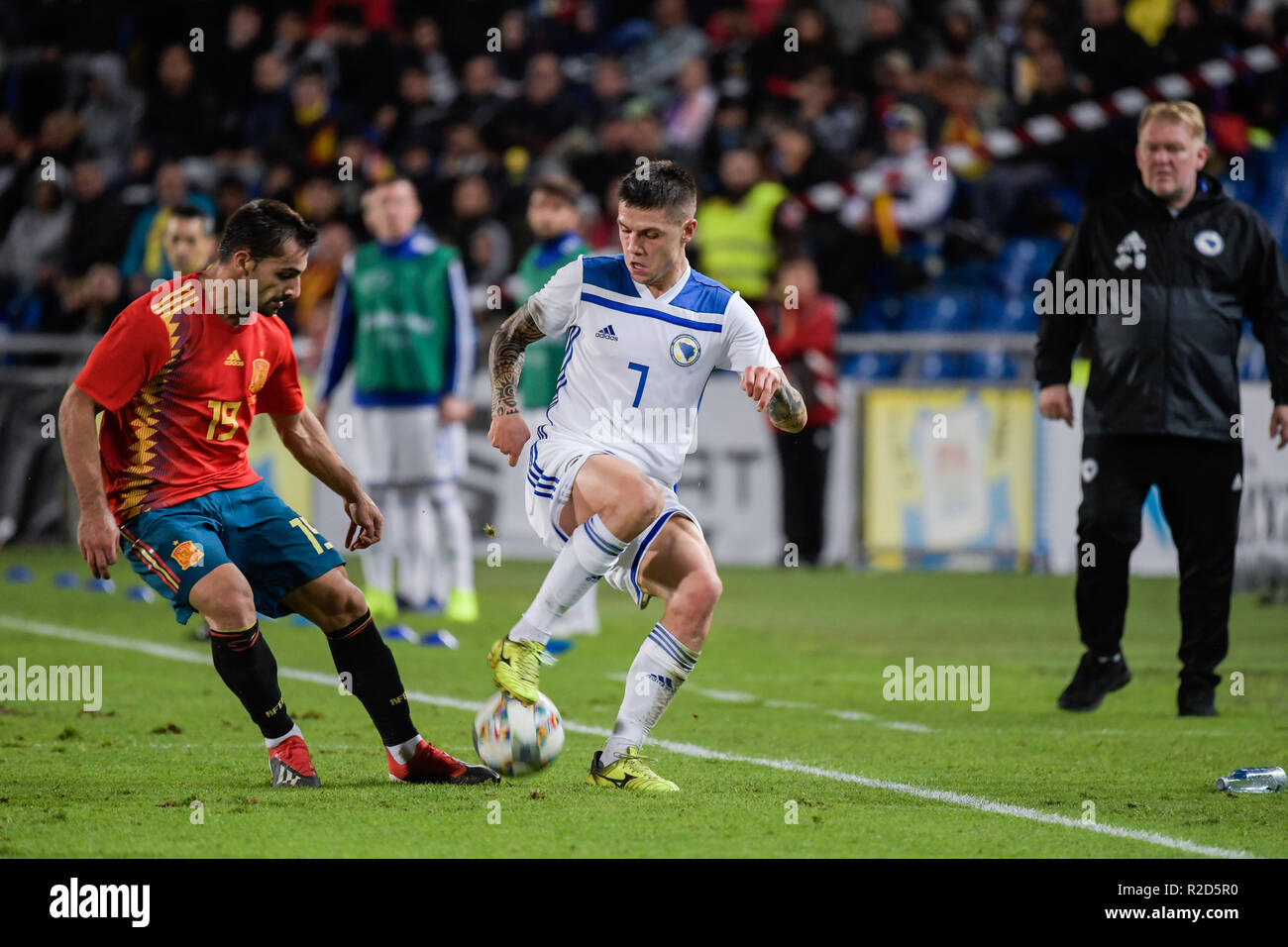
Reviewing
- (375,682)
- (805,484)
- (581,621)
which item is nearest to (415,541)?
(581,621)

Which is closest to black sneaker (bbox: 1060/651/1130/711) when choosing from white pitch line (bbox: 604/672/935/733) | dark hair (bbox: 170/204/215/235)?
white pitch line (bbox: 604/672/935/733)

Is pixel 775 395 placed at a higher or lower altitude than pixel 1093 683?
higher

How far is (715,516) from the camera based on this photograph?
48.0 ft

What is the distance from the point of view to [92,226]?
17625 mm

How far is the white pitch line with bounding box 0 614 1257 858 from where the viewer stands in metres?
5.01

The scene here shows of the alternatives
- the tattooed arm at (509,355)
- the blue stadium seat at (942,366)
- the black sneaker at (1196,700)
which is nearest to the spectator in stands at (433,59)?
the blue stadium seat at (942,366)

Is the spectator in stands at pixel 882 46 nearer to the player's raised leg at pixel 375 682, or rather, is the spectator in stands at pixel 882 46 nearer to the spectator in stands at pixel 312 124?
the spectator in stands at pixel 312 124

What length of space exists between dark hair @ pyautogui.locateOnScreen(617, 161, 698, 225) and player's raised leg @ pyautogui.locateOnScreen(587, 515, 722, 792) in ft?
3.34

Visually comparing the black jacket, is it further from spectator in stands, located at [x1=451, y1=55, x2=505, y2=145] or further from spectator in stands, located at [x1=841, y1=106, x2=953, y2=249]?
spectator in stands, located at [x1=451, y1=55, x2=505, y2=145]

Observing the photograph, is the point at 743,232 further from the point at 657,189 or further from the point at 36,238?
the point at 657,189

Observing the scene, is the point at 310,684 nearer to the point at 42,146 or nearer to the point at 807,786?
the point at 807,786

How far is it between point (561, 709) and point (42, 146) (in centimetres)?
1364

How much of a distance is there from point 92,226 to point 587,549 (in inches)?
517

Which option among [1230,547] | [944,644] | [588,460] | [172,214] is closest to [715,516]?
[944,644]
